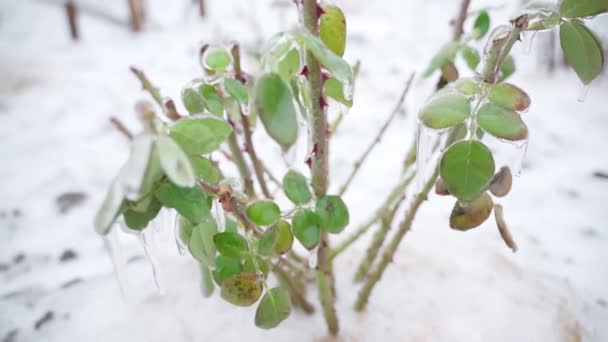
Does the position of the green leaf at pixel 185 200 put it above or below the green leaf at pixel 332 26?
below

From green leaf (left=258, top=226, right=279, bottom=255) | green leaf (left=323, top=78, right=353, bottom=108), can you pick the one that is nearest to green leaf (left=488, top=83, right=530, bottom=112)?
green leaf (left=323, top=78, right=353, bottom=108)

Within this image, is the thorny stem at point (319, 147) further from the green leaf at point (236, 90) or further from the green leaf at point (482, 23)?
the green leaf at point (482, 23)

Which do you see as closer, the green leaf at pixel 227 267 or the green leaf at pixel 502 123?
the green leaf at pixel 502 123

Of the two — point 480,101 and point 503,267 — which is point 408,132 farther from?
point 480,101

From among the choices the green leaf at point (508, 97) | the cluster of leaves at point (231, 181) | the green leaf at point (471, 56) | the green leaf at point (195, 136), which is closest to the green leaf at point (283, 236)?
the cluster of leaves at point (231, 181)

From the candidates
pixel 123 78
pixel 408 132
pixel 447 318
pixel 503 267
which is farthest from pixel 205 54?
pixel 123 78

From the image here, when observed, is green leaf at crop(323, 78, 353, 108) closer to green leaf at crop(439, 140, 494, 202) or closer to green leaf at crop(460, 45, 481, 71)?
green leaf at crop(439, 140, 494, 202)
